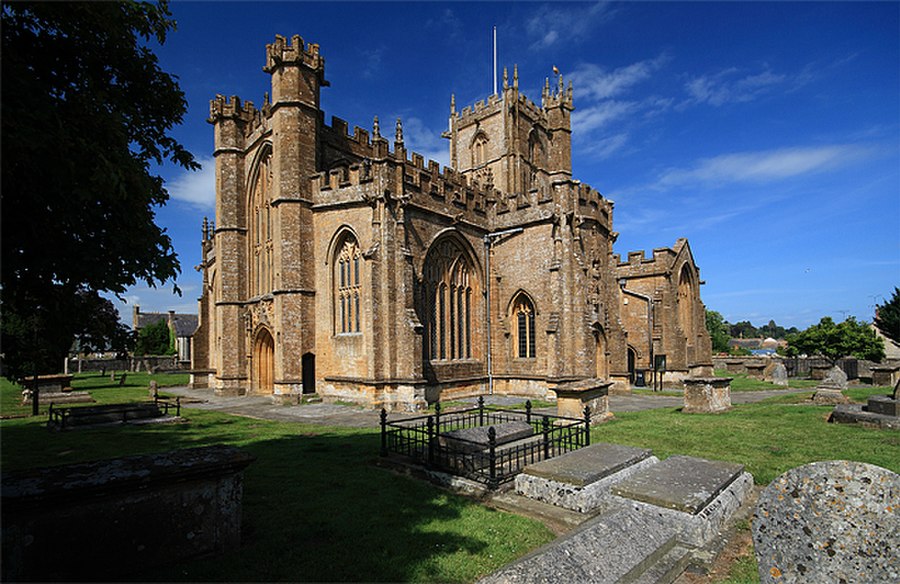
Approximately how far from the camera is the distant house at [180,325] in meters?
57.4

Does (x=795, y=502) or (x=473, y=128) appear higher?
(x=473, y=128)

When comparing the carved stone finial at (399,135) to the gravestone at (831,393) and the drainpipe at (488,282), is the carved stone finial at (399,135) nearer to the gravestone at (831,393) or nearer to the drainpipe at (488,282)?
the drainpipe at (488,282)

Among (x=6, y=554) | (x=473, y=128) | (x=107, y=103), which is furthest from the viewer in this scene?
(x=473, y=128)

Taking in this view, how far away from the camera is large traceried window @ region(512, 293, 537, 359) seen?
2456 centimetres

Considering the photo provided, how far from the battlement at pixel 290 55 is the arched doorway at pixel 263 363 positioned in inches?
539

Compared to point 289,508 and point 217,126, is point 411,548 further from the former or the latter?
point 217,126

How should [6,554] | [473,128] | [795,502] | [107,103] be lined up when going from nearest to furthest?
[795,502] → [6,554] → [107,103] → [473,128]

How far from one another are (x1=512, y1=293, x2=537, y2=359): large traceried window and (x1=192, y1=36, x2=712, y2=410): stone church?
77 millimetres

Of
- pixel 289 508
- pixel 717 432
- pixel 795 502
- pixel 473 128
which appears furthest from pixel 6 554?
pixel 473 128

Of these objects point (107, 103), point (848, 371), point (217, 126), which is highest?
point (217, 126)

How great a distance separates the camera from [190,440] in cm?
1248

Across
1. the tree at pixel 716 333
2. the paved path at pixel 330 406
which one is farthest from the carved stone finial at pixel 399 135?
the tree at pixel 716 333

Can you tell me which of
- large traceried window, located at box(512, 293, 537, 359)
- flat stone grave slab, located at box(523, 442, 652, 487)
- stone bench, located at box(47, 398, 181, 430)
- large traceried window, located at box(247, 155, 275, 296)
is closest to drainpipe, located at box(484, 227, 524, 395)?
large traceried window, located at box(512, 293, 537, 359)

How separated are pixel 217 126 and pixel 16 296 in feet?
82.4
